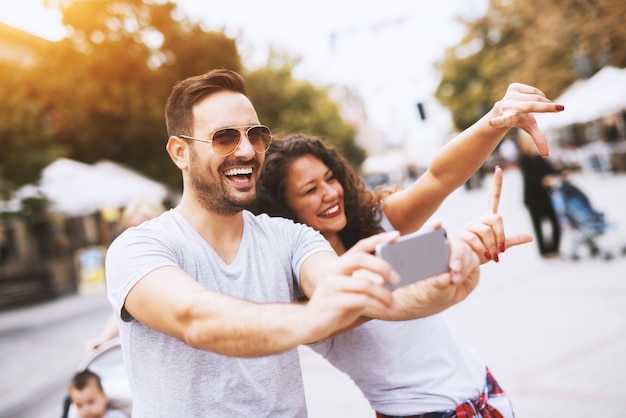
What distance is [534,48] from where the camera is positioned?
1855 cm

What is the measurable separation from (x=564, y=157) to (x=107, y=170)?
55.5ft

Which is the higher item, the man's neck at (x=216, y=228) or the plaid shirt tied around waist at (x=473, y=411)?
the man's neck at (x=216, y=228)

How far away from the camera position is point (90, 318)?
375 inches

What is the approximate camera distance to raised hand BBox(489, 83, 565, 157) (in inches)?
64.3

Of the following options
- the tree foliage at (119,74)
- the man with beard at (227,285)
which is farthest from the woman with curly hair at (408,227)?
the tree foliage at (119,74)

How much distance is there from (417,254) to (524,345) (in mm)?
4080

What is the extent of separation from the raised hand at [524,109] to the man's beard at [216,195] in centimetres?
Result: 87

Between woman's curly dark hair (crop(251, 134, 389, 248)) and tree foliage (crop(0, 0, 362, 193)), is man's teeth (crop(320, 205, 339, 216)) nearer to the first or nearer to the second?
woman's curly dark hair (crop(251, 134, 389, 248))

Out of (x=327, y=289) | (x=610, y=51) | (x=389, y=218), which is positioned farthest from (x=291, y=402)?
(x=610, y=51)

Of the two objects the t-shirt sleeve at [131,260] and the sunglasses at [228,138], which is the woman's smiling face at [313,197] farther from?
the t-shirt sleeve at [131,260]

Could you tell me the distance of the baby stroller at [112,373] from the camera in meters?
2.74

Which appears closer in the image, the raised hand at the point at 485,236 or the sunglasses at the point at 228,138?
the raised hand at the point at 485,236

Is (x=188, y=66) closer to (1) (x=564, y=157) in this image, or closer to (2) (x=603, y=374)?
(1) (x=564, y=157)

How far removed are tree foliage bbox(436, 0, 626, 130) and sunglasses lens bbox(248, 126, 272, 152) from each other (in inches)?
423
